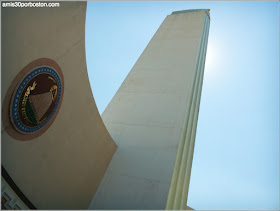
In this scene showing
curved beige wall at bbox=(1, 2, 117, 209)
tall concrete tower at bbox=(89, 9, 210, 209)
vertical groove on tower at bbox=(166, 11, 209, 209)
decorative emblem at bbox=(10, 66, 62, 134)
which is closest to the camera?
curved beige wall at bbox=(1, 2, 117, 209)

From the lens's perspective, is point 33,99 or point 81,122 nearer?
point 33,99

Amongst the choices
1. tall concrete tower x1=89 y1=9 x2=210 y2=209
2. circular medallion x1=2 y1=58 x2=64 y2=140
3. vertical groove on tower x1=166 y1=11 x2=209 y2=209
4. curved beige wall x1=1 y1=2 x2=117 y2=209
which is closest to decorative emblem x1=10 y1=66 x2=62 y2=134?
circular medallion x1=2 y1=58 x2=64 y2=140

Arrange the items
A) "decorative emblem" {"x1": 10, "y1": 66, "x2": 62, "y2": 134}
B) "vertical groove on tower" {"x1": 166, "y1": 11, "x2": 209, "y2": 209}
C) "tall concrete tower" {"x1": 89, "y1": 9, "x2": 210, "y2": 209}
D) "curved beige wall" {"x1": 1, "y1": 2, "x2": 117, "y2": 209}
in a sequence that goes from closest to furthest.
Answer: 1. "curved beige wall" {"x1": 1, "y1": 2, "x2": 117, "y2": 209}
2. "decorative emblem" {"x1": 10, "y1": 66, "x2": 62, "y2": 134}
3. "tall concrete tower" {"x1": 89, "y1": 9, "x2": 210, "y2": 209}
4. "vertical groove on tower" {"x1": 166, "y1": 11, "x2": 209, "y2": 209}

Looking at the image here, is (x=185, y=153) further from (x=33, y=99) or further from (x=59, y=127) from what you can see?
(x=33, y=99)

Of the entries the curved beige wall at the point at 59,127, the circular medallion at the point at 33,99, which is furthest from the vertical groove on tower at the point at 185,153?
the circular medallion at the point at 33,99

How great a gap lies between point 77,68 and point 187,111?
3.16 m

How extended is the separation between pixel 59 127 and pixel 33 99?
965 mm

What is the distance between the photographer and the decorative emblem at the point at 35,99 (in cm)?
307

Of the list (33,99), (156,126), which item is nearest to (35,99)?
(33,99)

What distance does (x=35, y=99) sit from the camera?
330 cm

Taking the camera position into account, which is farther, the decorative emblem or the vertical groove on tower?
the vertical groove on tower

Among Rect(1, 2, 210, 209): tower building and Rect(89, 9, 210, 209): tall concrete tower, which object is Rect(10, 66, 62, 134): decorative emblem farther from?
Rect(89, 9, 210, 209): tall concrete tower

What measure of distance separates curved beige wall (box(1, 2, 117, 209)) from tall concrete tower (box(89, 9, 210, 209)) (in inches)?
23.7

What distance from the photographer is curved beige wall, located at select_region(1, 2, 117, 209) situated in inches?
115
